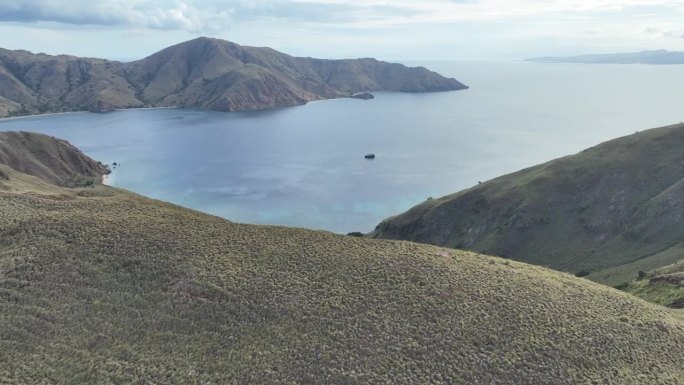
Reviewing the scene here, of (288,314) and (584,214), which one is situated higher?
(288,314)

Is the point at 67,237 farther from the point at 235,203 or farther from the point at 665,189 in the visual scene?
the point at 235,203

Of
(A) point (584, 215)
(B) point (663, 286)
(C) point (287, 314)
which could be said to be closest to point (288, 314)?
(C) point (287, 314)

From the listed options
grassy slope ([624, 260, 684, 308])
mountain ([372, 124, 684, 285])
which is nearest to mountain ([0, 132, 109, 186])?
mountain ([372, 124, 684, 285])

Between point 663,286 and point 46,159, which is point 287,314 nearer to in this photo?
point 663,286

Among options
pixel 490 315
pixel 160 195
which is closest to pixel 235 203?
pixel 160 195

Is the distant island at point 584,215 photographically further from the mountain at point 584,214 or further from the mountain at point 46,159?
the mountain at point 46,159

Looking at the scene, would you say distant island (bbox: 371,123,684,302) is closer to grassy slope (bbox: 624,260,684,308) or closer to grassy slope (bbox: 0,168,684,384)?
grassy slope (bbox: 624,260,684,308)
